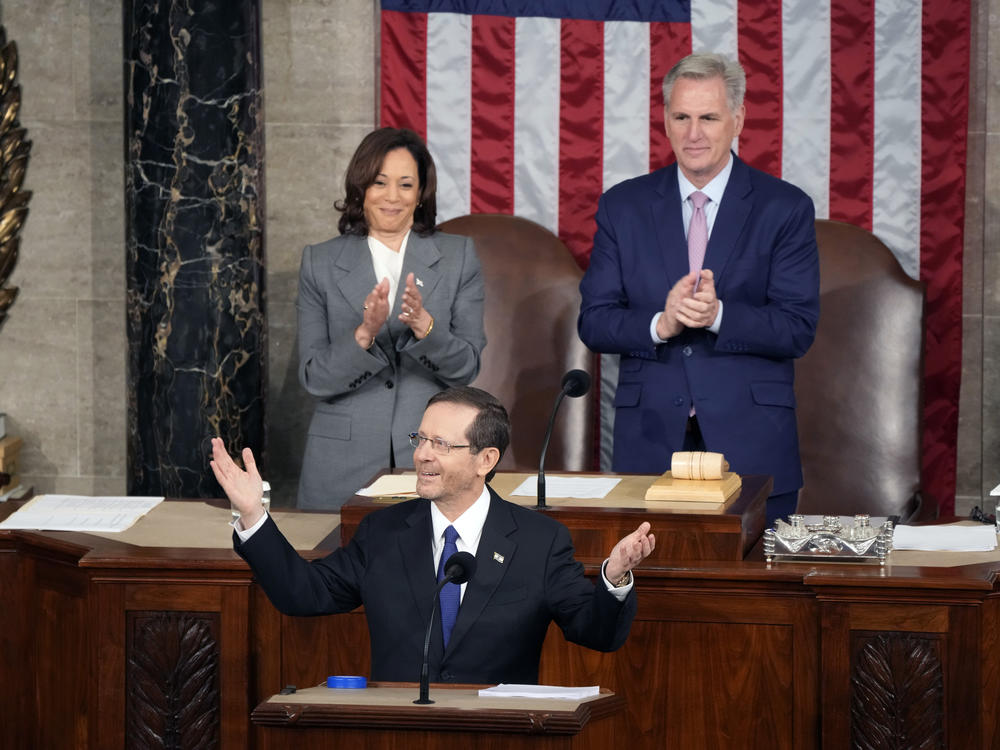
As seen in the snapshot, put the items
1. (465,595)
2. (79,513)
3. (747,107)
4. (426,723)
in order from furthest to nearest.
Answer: (747,107)
(79,513)
(465,595)
(426,723)

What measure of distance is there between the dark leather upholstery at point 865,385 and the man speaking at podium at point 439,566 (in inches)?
114

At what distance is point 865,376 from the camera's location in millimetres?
6094

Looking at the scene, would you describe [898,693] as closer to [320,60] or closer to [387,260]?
[387,260]

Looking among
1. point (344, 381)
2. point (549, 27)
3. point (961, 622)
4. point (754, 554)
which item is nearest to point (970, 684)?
point (961, 622)

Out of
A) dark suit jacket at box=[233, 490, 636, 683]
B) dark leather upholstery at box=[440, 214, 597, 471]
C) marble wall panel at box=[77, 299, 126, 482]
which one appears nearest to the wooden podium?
dark suit jacket at box=[233, 490, 636, 683]

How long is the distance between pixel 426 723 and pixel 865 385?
12.5 feet

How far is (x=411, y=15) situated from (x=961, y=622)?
3.80 m

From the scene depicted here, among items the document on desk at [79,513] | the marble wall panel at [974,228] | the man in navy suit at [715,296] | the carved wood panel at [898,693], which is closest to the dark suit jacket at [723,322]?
the man in navy suit at [715,296]

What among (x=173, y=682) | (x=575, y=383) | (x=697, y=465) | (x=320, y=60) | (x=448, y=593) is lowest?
(x=173, y=682)

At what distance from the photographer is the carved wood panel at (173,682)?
13.0 feet

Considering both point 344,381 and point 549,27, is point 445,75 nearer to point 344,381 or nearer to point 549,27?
point 549,27

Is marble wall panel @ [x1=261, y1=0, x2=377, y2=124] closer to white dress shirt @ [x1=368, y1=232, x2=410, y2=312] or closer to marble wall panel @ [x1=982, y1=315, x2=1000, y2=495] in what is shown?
white dress shirt @ [x1=368, y1=232, x2=410, y2=312]

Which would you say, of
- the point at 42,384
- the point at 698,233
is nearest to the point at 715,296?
the point at 698,233

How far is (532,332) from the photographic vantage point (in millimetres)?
6242
